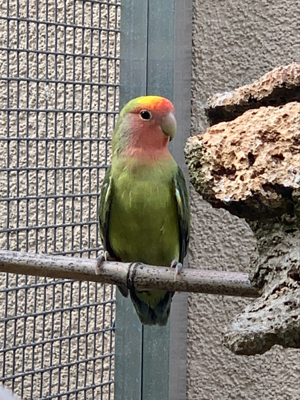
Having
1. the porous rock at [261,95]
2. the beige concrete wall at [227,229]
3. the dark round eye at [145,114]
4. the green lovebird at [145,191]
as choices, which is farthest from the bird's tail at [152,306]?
the porous rock at [261,95]

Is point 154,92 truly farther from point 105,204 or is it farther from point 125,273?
point 125,273

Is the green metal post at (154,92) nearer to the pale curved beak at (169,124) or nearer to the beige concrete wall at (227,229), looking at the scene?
the beige concrete wall at (227,229)

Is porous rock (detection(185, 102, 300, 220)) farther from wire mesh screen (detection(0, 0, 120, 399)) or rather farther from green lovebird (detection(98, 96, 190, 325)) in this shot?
wire mesh screen (detection(0, 0, 120, 399))

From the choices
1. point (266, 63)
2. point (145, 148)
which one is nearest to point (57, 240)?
point (145, 148)

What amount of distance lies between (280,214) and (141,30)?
2.17ft

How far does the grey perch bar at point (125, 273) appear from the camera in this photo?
0.67 metres

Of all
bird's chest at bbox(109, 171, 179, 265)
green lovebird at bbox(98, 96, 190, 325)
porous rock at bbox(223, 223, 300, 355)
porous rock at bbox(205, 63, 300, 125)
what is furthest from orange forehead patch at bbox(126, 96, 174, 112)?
porous rock at bbox(223, 223, 300, 355)

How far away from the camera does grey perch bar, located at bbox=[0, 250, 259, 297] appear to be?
67 centimetres

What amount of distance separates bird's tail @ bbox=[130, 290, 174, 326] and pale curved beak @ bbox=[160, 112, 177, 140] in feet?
1.01

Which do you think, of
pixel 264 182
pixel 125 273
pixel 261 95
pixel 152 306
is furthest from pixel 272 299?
pixel 152 306

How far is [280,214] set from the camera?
0.52 m

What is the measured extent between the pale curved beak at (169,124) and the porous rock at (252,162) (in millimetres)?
356

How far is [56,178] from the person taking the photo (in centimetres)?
105

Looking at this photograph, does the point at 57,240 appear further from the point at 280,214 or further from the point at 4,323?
the point at 280,214
